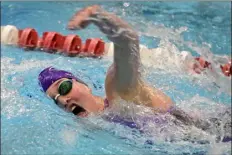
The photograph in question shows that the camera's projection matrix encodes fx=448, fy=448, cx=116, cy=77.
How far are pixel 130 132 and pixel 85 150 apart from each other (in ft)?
1.54

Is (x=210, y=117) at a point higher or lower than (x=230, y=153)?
higher

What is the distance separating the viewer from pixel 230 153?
190cm

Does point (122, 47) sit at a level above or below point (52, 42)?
above

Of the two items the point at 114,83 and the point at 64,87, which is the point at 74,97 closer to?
the point at 64,87

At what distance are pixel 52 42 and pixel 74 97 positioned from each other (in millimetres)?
1814

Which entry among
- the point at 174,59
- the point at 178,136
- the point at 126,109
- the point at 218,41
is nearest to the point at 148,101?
the point at 126,109

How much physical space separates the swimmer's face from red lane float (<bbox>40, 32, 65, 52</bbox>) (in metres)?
1.70

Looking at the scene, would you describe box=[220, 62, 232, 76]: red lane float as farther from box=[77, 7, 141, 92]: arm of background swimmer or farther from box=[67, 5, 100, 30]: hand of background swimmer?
box=[67, 5, 100, 30]: hand of background swimmer

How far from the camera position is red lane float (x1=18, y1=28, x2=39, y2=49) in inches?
141

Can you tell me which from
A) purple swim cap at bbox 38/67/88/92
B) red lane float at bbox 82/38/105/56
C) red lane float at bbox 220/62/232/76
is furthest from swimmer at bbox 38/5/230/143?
red lane float at bbox 82/38/105/56

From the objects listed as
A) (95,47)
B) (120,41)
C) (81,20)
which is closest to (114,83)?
(120,41)

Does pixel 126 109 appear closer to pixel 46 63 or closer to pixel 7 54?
pixel 46 63

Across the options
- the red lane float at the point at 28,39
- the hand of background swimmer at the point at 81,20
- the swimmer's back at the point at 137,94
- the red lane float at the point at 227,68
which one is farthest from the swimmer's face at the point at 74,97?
the red lane float at the point at 28,39

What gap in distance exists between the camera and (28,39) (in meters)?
3.60
